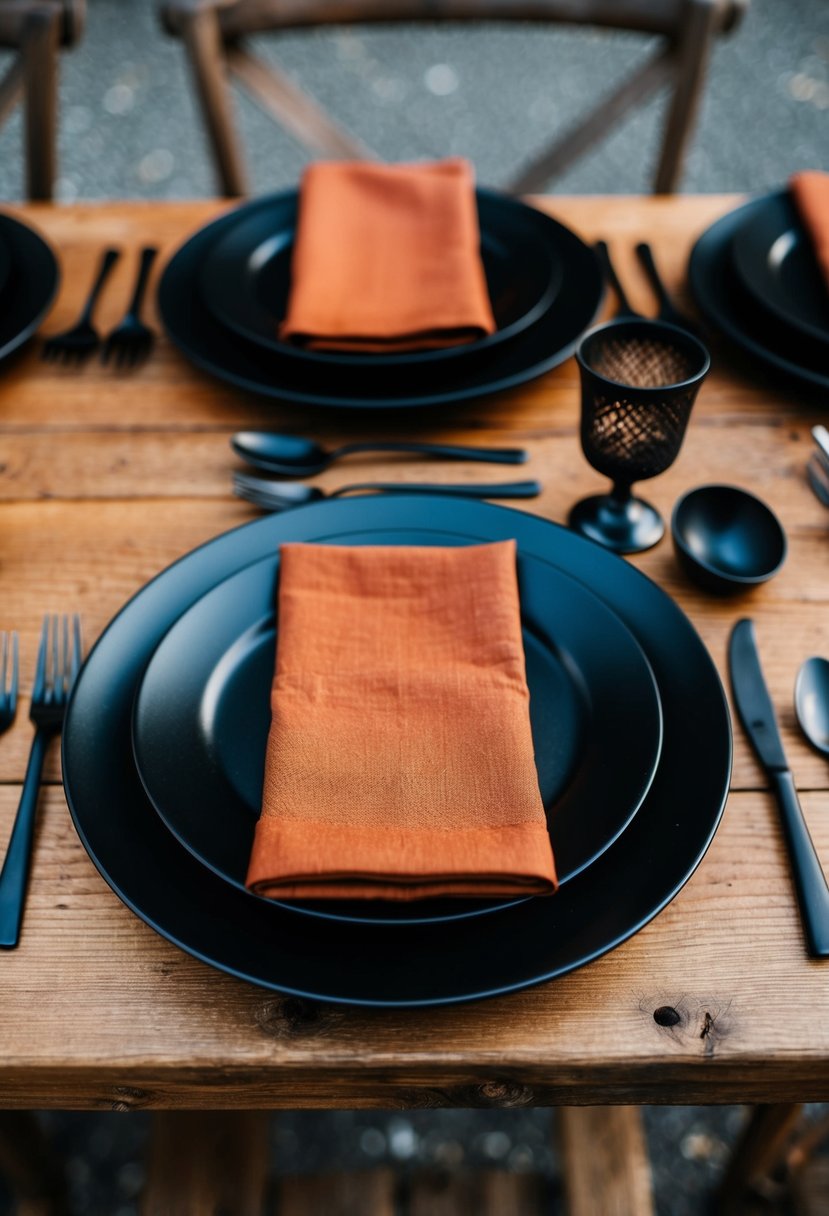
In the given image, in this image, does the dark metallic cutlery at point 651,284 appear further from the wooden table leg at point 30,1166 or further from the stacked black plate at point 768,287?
the wooden table leg at point 30,1166

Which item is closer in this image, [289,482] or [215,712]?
[215,712]

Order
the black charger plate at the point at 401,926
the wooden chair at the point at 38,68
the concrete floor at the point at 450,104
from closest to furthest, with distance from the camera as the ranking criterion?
the black charger plate at the point at 401,926 → the wooden chair at the point at 38,68 → the concrete floor at the point at 450,104

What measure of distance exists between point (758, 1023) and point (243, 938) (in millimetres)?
248

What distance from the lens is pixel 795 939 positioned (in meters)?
0.51

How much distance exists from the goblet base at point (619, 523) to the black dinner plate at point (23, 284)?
480 millimetres

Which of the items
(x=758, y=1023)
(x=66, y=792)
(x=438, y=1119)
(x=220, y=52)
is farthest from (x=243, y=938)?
(x=220, y=52)

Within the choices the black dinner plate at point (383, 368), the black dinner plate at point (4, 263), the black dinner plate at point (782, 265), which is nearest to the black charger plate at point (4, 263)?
the black dinner plate at point (4, 263)

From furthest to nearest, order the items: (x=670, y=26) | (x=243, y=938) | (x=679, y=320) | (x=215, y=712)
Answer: (x=670, y=26), (x=679, y=320), (x=215, y=712), (x=243, y=938)

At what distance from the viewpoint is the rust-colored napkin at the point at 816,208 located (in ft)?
2.88

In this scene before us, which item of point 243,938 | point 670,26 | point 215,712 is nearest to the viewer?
point 243,938

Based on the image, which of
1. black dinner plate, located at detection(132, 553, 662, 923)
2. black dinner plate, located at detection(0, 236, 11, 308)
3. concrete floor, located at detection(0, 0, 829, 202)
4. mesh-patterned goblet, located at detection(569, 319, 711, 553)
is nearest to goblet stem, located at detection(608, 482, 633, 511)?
mesh-patterned goblet, located at detection(569, 319, 711, 553)

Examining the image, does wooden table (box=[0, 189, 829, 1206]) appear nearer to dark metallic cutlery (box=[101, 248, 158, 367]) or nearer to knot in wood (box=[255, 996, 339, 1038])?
knot in wood (box=[255, 996, 339, 1038])

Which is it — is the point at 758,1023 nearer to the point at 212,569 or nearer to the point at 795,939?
the point at 795,939

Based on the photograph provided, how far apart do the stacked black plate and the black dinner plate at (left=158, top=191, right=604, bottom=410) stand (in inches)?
4.1
